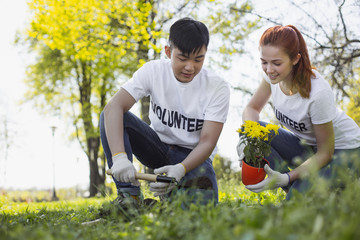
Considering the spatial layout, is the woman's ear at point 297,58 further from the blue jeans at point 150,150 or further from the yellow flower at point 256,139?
the blue jeans at point 150,150

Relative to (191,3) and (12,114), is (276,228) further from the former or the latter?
(12,114)

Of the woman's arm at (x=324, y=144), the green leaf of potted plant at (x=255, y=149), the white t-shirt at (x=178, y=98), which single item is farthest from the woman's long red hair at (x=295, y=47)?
the white t-shirt at (x=178, y=98)

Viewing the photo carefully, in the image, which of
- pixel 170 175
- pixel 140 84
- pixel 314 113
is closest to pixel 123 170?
pixel 170 175

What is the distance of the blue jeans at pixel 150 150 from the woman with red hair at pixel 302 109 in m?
0.37

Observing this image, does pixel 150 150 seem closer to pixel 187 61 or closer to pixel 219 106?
pixel 219 106

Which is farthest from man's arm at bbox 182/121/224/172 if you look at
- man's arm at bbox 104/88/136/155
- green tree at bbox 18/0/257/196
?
green tree at bbox 18/0/257/196

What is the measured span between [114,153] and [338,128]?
197 centimetres

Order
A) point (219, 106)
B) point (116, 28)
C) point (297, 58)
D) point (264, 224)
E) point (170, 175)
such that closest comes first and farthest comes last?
1. point (264, 224)
2. point (170, 175)
3. point (297, 58)
4. point (219, 106)
5. point (116, 28)

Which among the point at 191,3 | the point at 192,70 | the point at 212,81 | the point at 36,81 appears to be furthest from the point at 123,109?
the point at 36,81

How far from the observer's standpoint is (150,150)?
3037mm

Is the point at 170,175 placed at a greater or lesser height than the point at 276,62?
lesser

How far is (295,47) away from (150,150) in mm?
1527

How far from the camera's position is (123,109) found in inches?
112

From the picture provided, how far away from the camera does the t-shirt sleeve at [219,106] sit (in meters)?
2.88
